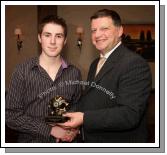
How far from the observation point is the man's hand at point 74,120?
2.61 ft

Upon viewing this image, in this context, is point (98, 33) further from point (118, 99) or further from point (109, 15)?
point (118, 99)

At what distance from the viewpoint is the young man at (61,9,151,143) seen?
0.76m

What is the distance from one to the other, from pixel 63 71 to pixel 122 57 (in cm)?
20

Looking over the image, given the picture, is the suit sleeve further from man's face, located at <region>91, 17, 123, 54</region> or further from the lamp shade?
the lamp shade

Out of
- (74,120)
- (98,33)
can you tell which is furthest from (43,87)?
(98,33)

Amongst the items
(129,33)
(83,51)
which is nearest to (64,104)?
(83,51)

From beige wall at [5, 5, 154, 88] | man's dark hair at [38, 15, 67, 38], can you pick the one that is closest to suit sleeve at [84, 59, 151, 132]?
beige wall at [5, 5, 154, 88]

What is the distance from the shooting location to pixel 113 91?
794 mm

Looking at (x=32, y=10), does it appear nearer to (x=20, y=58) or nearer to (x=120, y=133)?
(x=20, y=58)

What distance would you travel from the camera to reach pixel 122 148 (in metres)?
0.83

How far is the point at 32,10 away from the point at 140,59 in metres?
0.39

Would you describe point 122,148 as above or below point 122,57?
below

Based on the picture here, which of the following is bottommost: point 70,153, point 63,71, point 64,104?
point 70,153

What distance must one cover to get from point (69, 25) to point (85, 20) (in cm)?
6
